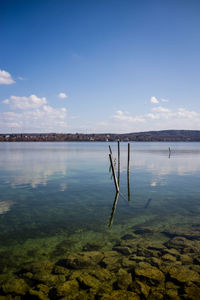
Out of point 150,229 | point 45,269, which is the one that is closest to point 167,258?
point 150,229

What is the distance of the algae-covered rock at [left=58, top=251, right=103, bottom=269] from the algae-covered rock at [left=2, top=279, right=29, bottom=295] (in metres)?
1.62

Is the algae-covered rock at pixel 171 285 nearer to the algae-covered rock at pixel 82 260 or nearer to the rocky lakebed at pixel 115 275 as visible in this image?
the rocky lakebed at pixel 115 275

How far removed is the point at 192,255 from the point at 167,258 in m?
1.03

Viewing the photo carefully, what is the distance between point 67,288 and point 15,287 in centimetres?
161

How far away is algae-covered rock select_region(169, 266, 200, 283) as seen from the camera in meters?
7.19

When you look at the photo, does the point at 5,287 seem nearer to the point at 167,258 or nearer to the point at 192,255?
the point at 167,258

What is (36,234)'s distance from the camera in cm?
1133

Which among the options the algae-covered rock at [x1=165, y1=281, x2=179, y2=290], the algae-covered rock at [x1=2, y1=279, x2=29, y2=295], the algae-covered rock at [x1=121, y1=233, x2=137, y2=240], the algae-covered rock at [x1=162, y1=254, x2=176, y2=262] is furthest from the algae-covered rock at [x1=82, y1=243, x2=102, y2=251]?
the algae-covered rock at [x1=165, y1=281, x2=179, y2=290]

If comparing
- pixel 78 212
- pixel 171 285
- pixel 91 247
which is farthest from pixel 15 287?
pixel 78 212

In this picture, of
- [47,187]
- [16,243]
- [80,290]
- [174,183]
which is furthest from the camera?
[174,183]

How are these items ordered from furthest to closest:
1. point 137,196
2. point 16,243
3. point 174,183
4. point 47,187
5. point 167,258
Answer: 1. point 174,183
2. point 47,187
3. point 137,196
4. point 16,243
5. point 167,258

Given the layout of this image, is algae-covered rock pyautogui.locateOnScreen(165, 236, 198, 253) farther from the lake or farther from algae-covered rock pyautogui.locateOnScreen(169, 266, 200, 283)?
algae-covered rock pyautogui.locateOnScreen(169, 266, 200, 283)

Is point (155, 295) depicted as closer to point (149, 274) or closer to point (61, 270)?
point (149, 274)

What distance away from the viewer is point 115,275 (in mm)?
7586
